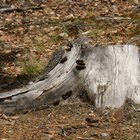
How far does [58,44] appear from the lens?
30.9 feet

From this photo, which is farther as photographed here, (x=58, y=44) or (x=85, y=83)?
(x=58, y=44)

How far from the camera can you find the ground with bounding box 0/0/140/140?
4852mm

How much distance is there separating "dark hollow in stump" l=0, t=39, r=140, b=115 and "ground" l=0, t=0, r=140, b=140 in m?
0.12

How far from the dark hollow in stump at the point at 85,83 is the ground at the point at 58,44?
12 centimetres

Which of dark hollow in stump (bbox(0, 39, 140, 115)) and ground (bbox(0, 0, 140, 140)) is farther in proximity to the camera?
dark hollow in stump (bbox(0, 39, 140, 115))

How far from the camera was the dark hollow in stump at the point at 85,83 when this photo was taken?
17.5 feet

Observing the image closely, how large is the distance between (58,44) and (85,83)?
4.06 m

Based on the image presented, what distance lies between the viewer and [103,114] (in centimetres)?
532

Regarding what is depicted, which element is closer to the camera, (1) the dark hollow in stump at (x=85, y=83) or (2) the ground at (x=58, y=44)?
(2) the ground at (x=58, y=44)

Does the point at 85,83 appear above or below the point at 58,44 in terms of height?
below

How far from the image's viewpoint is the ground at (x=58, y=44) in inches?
191

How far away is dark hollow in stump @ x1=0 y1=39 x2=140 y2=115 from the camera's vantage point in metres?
5.33

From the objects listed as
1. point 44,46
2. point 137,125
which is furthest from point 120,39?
point 137,125

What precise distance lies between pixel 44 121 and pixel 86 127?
52 cm
